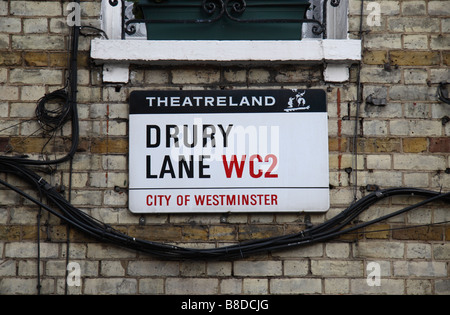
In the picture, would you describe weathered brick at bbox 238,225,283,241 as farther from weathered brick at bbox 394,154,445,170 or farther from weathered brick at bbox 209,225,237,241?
weathered brick at bbox 394,154,445,170

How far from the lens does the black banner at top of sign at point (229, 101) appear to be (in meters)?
4.30

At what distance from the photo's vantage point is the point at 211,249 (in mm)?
4164

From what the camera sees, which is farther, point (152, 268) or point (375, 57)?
point (375, 57)

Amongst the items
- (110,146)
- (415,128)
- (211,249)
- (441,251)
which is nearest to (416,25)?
(415,128)

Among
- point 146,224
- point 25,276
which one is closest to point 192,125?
point 146,224

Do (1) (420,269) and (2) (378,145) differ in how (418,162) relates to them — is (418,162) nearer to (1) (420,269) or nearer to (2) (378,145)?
(2) (378,145)

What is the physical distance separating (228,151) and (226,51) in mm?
712

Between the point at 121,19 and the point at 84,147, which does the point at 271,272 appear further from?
the point at 121,19

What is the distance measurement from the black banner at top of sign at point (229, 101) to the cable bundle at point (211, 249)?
774mm

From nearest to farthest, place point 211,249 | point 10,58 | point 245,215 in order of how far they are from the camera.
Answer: point 211,249 < point 245,215 < point 10,58

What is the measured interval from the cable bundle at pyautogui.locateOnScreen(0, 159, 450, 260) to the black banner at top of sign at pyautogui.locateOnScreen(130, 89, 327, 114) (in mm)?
774

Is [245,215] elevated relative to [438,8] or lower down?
lower down

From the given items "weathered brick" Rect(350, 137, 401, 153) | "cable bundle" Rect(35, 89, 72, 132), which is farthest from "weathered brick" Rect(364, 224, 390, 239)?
"cable bundle" Rect(35, 89, 72, 132)

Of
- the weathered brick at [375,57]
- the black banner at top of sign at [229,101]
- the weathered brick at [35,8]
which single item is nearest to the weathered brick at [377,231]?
the black banner at top of sign at [229,101]
